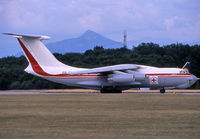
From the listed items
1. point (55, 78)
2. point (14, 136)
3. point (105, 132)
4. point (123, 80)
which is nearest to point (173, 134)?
point (105, 132)

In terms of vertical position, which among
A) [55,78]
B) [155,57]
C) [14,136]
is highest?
[155,57]

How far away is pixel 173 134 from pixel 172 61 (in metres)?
45.7

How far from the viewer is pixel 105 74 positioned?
37.8m

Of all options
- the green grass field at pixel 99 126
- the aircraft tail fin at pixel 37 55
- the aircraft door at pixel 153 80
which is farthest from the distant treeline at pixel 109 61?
the green grass field at pixel 99 126

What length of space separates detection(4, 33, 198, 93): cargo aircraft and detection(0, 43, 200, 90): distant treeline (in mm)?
11796

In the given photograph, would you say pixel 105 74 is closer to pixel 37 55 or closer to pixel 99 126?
pixel 37 55

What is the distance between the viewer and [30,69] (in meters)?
37.6

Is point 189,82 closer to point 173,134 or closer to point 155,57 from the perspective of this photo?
point 155,57

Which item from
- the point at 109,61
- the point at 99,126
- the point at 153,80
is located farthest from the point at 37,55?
the point at 99,126

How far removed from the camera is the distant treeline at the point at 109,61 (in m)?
49.7

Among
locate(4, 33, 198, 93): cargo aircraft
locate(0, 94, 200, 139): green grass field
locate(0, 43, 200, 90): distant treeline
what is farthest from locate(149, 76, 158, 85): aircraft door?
locate(0, 94, 200, 139): green grass field

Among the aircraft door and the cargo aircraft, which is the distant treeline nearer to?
the cargo aircraft

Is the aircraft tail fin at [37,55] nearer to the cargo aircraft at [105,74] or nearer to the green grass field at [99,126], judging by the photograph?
the cargo aircraft at [105,74]

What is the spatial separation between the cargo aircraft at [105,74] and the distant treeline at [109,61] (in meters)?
11.8
